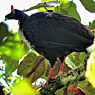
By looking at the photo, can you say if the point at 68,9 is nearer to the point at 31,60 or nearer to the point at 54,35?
the point at 54,35

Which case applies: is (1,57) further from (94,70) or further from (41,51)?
(94,70)

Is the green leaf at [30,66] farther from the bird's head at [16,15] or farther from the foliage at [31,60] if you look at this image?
Result: the bird's head at [16,15]

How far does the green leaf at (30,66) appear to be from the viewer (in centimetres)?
191

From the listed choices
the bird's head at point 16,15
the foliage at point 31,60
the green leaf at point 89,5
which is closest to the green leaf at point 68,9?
the foliage at point 31,60

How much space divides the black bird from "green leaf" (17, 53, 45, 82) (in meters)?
0.14

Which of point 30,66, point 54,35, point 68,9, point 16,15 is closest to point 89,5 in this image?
point 68,9

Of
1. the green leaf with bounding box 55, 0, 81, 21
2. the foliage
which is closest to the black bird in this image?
the foliage

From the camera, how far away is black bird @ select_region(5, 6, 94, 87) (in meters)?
1.87

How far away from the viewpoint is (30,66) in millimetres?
2053

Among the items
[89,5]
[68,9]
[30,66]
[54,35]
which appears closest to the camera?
[54,35]

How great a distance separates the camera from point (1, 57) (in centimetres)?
181

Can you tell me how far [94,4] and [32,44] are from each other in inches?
39.9

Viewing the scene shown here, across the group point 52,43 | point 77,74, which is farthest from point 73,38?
point 77,74

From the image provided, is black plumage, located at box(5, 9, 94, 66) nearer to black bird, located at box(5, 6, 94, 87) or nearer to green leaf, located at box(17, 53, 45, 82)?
black bird, located at box(5, 6, 94, 87)
